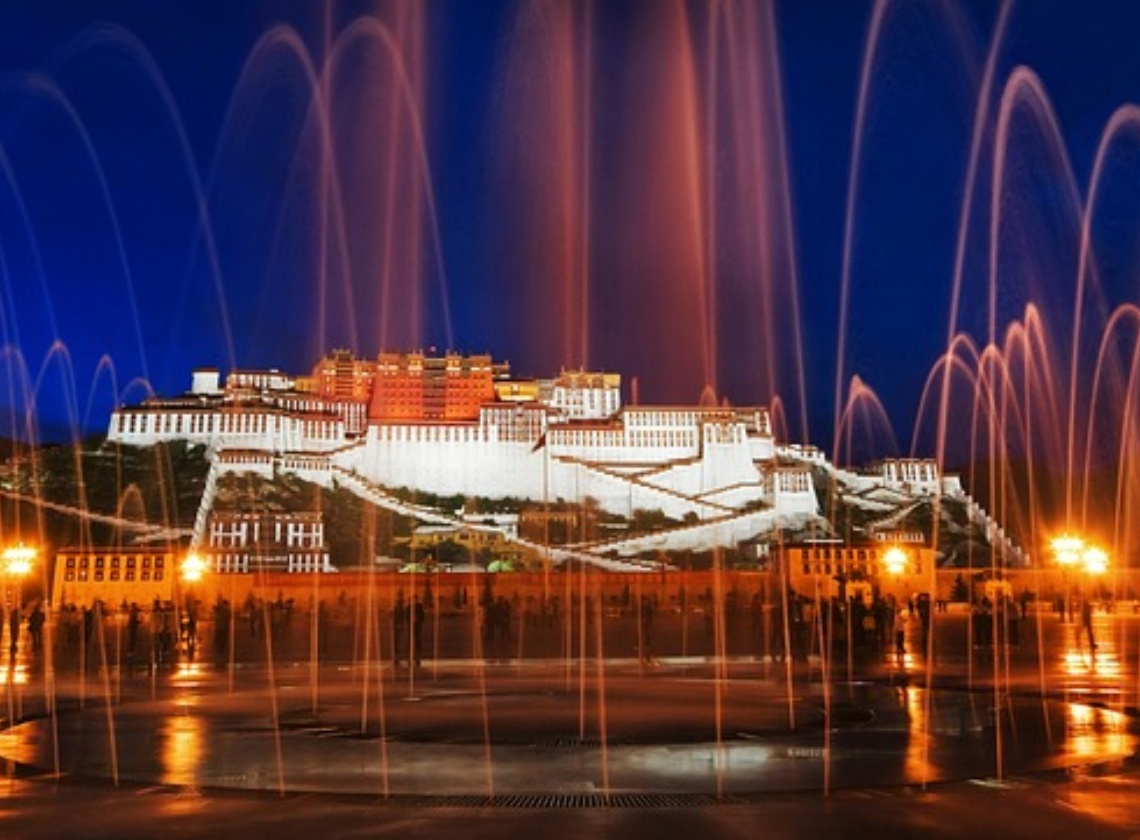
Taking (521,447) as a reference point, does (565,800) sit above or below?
below

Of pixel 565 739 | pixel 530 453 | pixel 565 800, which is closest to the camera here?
pixel 565 800

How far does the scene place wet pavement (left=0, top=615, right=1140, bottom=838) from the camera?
6.78 meters

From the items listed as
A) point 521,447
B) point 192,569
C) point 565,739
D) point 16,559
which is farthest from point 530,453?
point 565,739

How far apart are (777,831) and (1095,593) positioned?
47386mm

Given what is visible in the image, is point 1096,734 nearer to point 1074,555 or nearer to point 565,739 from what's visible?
point 565,739

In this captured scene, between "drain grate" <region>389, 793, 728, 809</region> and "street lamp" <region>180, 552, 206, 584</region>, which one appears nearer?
"drain grate" <region>389, 793, 728, 809</region>

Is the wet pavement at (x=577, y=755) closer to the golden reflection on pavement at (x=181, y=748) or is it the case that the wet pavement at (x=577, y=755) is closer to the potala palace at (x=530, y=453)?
the golden reflection on pavement at (x=181, y=748)

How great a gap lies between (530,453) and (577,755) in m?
92.0

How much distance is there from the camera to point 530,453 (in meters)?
101

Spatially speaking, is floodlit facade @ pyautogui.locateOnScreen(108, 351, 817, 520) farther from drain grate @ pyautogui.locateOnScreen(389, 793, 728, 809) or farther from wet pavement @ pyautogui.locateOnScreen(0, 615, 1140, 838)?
drain grate @ pyautogui.locateOnScreen(389, 793, 728, 809)

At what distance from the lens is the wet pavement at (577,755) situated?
678cm

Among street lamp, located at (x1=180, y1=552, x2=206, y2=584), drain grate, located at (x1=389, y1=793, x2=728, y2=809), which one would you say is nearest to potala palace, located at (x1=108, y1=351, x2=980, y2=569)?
street lamp, located at (x1=180, y1=552, x2=206, y2=584)

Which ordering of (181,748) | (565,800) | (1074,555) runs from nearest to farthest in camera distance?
(565,800) < (181,748) < (1074,555)

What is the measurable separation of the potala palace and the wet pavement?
3013 inches
